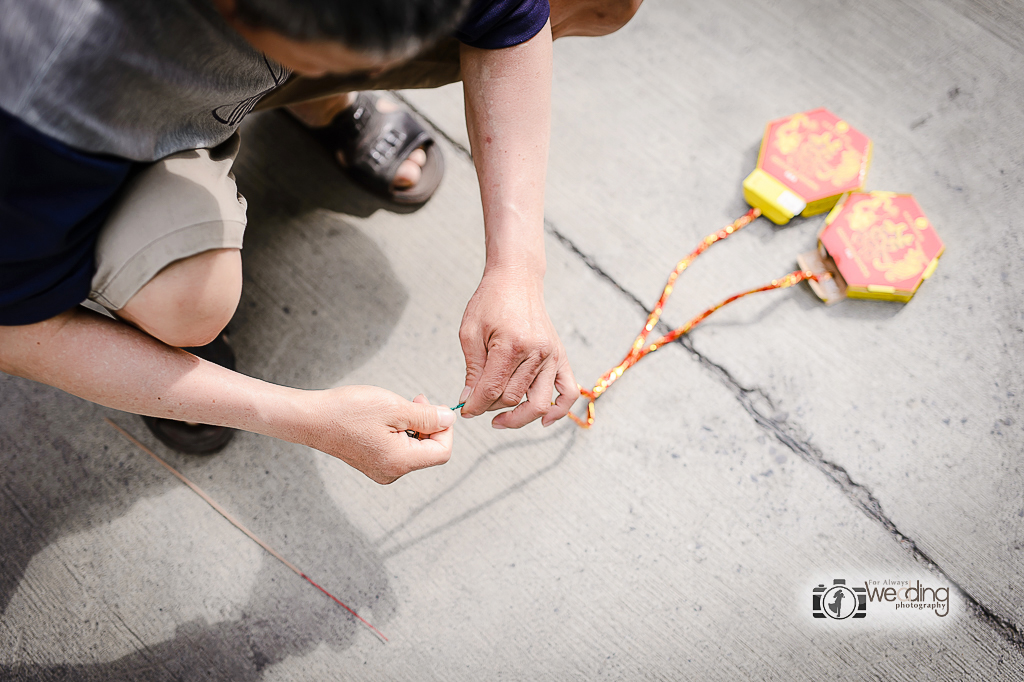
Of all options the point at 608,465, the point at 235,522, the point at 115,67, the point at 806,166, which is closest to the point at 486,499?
the point at 608,465

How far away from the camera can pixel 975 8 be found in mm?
1343

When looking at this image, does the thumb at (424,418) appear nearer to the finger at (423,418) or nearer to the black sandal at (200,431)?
the finger at (423,418)

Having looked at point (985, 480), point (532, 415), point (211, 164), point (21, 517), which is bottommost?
point (21, 517)

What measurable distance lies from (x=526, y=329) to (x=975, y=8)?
53.9 inches

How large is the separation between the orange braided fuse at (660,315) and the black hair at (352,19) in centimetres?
72

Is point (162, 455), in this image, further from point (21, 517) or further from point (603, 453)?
point (603, 453)

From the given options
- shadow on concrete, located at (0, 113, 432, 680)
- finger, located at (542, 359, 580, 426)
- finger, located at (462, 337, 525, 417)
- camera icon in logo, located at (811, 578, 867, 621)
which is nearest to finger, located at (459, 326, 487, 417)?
finger, located at (462, 337, 525, 417)

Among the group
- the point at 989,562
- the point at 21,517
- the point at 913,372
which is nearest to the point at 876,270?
the point at 913,372

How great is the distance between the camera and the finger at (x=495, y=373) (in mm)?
816

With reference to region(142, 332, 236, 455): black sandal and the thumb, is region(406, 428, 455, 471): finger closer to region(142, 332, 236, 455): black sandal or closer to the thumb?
the thumb

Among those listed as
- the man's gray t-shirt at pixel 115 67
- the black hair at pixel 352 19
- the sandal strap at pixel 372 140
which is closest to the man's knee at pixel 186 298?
the man's gray t-shirt at pixel 115 67

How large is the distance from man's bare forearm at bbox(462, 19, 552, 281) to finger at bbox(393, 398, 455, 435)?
226 mm

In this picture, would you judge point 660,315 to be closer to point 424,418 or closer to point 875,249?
point 875,249

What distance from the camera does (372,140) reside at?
118 cm
